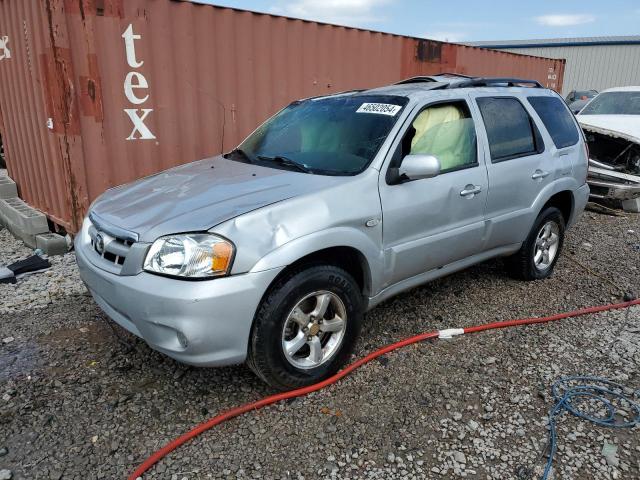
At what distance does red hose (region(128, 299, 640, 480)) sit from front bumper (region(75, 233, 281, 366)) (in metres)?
0.33

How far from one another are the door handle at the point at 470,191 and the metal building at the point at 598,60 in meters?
29.2

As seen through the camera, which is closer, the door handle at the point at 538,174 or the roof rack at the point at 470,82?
the roof rack at the point at 470,82

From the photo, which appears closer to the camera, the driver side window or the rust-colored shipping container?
the driver side window

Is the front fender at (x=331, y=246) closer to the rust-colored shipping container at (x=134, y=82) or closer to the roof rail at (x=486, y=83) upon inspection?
the roof rail at (x=486, y=83)

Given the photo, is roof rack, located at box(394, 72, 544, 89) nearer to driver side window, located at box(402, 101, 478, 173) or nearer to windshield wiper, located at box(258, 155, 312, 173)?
driver side window, located at box(402, 101, 478, 173)

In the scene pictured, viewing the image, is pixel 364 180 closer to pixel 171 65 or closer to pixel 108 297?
→ pixel 108 297

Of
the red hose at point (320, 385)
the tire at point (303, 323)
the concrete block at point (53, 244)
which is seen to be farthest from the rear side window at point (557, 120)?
the concrete block at point (53, 244)

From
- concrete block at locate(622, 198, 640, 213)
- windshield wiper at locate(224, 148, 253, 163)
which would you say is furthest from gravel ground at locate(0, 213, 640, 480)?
concrete block at locate(622, 198, 640, 213)

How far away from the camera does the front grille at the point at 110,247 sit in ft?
8.36

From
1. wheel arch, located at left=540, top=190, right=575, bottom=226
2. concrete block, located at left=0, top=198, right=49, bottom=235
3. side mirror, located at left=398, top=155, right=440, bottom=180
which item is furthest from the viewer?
Answer: concrete block, located at left=0, top=198, right=49, bottom=235

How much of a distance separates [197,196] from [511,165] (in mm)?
2409

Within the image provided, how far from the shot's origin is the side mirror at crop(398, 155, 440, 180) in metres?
2.89

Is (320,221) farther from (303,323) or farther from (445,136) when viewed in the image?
(445,136)

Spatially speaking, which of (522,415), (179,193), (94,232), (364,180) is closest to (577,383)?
(522,415)
